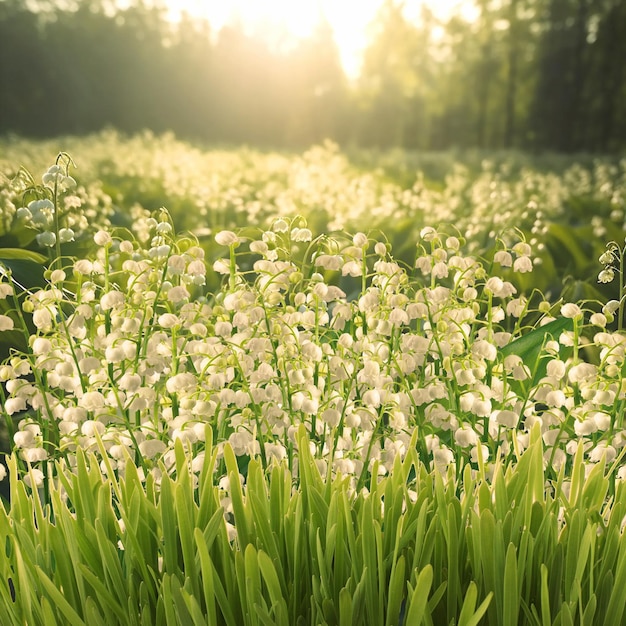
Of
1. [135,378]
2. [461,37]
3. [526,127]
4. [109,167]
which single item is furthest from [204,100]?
[135,378]

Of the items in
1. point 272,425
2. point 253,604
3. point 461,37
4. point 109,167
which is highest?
point 461,37

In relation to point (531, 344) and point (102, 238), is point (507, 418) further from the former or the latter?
point (102, 238)

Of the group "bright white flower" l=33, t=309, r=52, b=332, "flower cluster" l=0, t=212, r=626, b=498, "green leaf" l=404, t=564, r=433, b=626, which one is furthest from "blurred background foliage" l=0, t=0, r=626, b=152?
"green leaf" l=404, t=564, r=433, b=626

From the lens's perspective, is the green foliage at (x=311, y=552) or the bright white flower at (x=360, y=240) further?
the bright white flower at (x=360, y=240)

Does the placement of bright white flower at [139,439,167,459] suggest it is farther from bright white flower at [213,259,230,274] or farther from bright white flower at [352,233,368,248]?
bright white flower at [352,233,368,248]

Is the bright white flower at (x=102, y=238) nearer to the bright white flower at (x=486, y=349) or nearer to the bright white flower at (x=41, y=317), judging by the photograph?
the bright white flower at (x=41, y=317)

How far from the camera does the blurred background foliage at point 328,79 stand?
55.0ft

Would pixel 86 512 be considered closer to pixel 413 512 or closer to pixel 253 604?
pixel 253 604

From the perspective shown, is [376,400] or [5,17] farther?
[5,17]

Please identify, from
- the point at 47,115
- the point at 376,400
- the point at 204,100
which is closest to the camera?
the point at 376,400

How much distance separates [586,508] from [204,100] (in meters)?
25.4

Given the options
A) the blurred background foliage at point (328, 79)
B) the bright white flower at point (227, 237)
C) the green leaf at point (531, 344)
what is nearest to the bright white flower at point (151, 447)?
the bright white flower at point (227, 237)

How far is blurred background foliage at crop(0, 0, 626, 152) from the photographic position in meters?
16.8

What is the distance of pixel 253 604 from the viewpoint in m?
1.32
